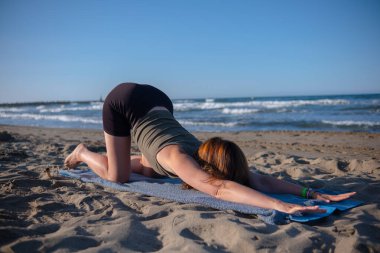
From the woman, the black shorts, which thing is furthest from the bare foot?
the black shorts

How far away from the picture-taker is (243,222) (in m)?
2.34

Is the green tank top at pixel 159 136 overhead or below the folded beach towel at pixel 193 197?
overhead

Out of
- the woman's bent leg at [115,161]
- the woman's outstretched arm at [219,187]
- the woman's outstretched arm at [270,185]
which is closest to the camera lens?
the woman's outstretched arm at [219,187]

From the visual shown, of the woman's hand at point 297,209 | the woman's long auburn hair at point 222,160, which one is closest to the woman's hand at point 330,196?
the woman's hand at point 297,209

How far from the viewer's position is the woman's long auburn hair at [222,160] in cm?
271

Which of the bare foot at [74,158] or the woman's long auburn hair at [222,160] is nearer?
the woman's long auburn hair at [222,160]

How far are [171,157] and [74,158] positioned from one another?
1.98 m

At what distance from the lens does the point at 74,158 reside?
4.23 metres

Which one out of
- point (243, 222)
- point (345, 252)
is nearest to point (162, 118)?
point (243, 222)

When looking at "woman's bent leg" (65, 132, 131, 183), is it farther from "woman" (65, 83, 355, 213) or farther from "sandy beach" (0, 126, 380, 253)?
"sandy beach" (0, 126, 380, 253)

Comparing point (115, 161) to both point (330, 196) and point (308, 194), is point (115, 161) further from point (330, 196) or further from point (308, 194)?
point (330, 196)

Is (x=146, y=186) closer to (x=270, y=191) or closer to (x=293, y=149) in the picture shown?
(x=270, y=191)

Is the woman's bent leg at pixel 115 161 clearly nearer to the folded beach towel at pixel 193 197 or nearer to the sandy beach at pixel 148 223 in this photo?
the folded beach towel at pixel 193 197

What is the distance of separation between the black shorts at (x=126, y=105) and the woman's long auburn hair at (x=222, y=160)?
0.92 metres
